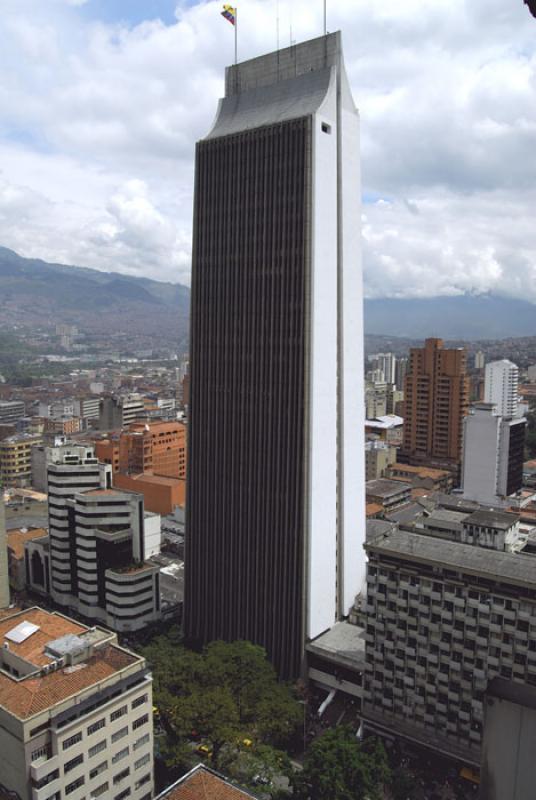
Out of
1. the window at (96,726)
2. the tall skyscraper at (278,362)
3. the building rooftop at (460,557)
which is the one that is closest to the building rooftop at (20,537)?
the tall skyscraper at (278,362)

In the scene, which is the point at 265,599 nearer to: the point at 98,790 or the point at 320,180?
the point at 98,790

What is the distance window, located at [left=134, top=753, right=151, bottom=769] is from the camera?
32.9 m

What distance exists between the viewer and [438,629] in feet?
125

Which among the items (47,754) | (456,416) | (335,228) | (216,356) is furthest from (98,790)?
(456,416)

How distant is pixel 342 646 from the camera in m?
45.5

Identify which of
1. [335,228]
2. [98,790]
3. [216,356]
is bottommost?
[98,790]

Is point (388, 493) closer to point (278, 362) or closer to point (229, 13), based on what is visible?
point (278, 362)

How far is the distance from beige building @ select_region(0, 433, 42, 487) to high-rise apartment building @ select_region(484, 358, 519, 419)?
302 feet

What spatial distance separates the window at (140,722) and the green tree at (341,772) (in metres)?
8.23

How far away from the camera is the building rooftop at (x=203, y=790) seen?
27.5 metres

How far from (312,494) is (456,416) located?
6960 cm

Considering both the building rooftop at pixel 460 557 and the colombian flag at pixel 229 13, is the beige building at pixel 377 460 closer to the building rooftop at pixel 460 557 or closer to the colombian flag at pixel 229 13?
the building rooftop at pixel 460 557

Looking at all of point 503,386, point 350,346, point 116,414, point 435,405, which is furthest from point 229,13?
point 503,386

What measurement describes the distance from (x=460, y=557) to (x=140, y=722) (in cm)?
2007
